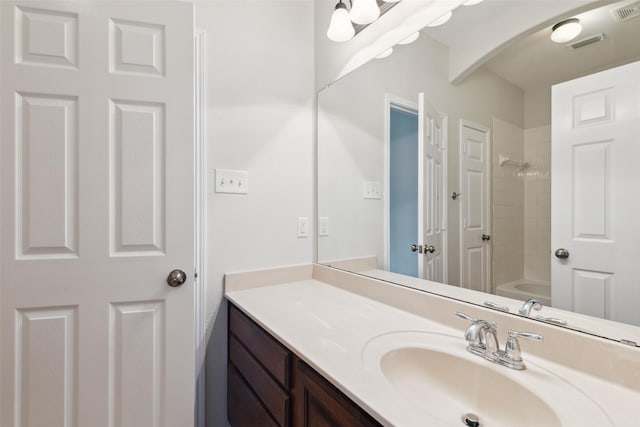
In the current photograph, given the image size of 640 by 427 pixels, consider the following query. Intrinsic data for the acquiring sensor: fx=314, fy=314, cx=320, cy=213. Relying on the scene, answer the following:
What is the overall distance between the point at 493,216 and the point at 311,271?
1.01 m

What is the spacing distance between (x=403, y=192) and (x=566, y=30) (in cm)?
76

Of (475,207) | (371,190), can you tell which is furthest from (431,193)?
(371,190)

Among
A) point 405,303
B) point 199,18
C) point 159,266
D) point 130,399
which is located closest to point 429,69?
point 405,303

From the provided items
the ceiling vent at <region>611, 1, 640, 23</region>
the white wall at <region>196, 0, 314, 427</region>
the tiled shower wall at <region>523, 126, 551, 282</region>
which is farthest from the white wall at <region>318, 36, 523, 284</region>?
the ceiling vent at <region>611, 1, 640, 23</region>

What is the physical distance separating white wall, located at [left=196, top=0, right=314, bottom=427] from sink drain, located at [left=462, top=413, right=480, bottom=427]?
1088mm

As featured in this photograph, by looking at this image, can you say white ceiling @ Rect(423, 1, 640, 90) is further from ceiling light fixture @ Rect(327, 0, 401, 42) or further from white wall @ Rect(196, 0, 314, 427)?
white wall @ Rect(196, 0, 314, 427)

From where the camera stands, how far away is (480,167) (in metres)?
1.04

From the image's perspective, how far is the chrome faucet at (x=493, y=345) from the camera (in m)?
0.78

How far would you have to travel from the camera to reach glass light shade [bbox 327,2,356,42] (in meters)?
1.42

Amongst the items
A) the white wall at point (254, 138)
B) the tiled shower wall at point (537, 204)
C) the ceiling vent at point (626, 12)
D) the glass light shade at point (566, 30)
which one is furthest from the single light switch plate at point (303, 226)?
the ceiling vent at point (626, 12)

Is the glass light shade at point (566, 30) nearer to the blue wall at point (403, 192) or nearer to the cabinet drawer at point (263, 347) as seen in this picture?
the blue wall at point (403, 192)

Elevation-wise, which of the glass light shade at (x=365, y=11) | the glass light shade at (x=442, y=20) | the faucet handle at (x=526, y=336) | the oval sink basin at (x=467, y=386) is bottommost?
the oval sink basin at (x=467, y=386)

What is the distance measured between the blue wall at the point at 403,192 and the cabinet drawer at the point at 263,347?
63cm

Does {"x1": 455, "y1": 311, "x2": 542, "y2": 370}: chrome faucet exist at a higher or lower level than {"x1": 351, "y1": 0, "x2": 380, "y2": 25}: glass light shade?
lower
